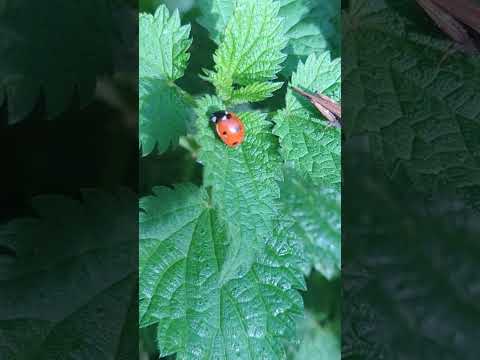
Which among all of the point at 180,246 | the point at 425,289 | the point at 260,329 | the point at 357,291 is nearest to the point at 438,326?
the point at 425,289

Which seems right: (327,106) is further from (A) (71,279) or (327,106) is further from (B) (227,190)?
(A) (71,279)

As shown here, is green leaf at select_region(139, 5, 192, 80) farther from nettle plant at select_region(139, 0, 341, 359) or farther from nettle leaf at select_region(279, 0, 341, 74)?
nettle leaf at select_region(279, 0, 341, 74)

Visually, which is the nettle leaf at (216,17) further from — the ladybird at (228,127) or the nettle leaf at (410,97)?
the nettle leaf at (410,97)

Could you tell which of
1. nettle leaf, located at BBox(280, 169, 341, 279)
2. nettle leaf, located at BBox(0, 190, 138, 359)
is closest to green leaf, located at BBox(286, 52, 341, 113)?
nettle leaf, located at BBox(280, 169, 341, 279)

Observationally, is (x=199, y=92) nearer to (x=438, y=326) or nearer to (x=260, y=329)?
(x=260, y=329)

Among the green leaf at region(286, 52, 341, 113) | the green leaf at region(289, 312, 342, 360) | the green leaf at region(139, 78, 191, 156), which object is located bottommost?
the green leaf at region(289, 312, 342, 360)

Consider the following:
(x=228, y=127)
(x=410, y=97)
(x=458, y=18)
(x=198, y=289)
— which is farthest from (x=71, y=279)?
(x=458, y=18)

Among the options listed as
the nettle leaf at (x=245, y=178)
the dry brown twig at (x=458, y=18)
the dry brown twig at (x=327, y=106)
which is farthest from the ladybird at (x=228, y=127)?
the dry brown twig at (x=458, y=18)
